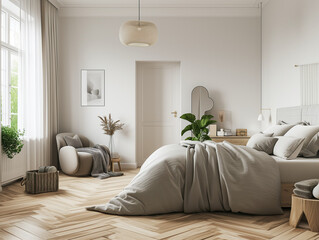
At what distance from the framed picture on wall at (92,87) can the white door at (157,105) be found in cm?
73

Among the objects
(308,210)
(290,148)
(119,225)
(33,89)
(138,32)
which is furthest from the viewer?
(33,89)

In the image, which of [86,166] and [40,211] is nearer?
[40,211]

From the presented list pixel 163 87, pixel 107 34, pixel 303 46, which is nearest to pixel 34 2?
pixel 107 34

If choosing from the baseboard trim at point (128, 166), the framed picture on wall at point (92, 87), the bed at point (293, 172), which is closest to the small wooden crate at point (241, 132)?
the baseboard trim at point (128, 166)

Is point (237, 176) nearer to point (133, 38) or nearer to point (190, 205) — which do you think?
point (190, 205)

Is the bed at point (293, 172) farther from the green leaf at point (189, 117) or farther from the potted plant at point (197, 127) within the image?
the green leaf at point (189, 117)

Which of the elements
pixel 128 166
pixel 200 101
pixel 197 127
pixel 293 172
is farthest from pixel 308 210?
pixel 128 166

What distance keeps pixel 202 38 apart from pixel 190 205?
4355 mm

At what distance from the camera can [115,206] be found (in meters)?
3.34

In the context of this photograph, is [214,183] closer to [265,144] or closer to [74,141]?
[265,144]

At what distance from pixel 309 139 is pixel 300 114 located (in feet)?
3.02

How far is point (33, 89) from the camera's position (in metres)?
5.73

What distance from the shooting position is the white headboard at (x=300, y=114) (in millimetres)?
4276

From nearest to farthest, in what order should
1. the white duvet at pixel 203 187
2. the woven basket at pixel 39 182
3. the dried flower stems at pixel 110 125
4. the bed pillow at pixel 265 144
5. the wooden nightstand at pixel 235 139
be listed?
the white duvet at pixel 203 187
the bed pillow at pixel 265 144
the woven basket at pixel 39 182
the wooden nightstand at pixel 235 139
the dried flower stems at pixel 110 125
